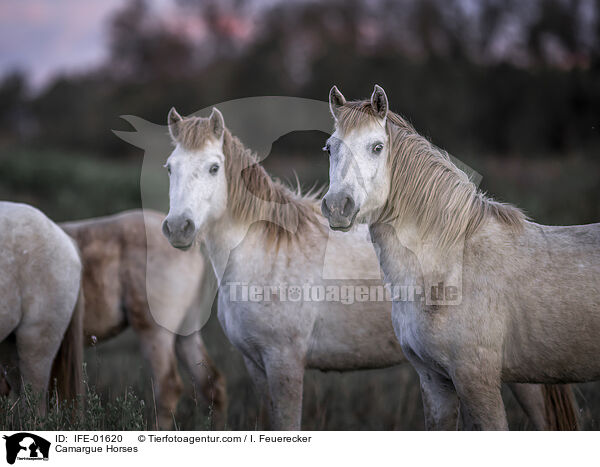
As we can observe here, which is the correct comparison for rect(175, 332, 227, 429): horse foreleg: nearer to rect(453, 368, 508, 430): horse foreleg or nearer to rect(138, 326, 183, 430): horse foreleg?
rect(138, 326, 183, 430): horse foreleg

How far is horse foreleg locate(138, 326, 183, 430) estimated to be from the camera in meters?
4.11

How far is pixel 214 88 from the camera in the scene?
16.1 m

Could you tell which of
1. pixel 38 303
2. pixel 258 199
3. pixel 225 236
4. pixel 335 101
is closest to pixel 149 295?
pixel 38 303

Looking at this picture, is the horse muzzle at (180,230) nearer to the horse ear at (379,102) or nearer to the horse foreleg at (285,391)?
the horse foreleg at (285,391)

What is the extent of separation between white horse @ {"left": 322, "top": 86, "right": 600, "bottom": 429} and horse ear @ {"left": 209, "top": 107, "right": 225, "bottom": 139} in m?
0.80

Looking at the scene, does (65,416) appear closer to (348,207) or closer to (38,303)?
(38,303)

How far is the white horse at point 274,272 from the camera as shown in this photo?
3.04m

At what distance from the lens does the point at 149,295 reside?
13.9 feet

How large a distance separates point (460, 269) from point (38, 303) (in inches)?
95.9
